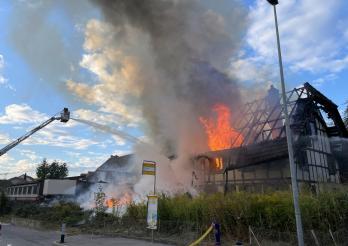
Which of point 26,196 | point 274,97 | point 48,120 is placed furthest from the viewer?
point 26,196

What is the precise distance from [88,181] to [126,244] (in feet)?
112

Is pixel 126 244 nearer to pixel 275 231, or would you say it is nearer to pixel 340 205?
pixel 275 231

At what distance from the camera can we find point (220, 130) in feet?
102

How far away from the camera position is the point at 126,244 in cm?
1534

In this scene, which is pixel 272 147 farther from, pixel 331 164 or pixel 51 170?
pixel 51 170

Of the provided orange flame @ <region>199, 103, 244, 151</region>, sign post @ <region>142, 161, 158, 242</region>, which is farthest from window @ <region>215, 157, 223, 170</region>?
sign post @ <region>142, 161, 158, 242</region>

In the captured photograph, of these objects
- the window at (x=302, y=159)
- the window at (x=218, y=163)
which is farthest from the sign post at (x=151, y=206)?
the window at (x=218, y=163)

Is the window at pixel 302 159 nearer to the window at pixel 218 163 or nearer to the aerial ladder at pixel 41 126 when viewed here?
the window at pixel 218 163

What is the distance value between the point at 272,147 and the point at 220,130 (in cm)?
846

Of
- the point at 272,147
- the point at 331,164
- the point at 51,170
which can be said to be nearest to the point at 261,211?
the point at 272,147

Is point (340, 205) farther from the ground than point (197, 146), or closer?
closer

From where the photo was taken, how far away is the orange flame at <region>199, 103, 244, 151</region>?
2964 centimetres

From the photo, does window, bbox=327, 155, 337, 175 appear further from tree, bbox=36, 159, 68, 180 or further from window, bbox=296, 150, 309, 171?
tree, bbox=36, 159, 68, 180

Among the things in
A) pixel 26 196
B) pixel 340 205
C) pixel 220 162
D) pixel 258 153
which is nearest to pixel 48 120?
pixel 220 162
